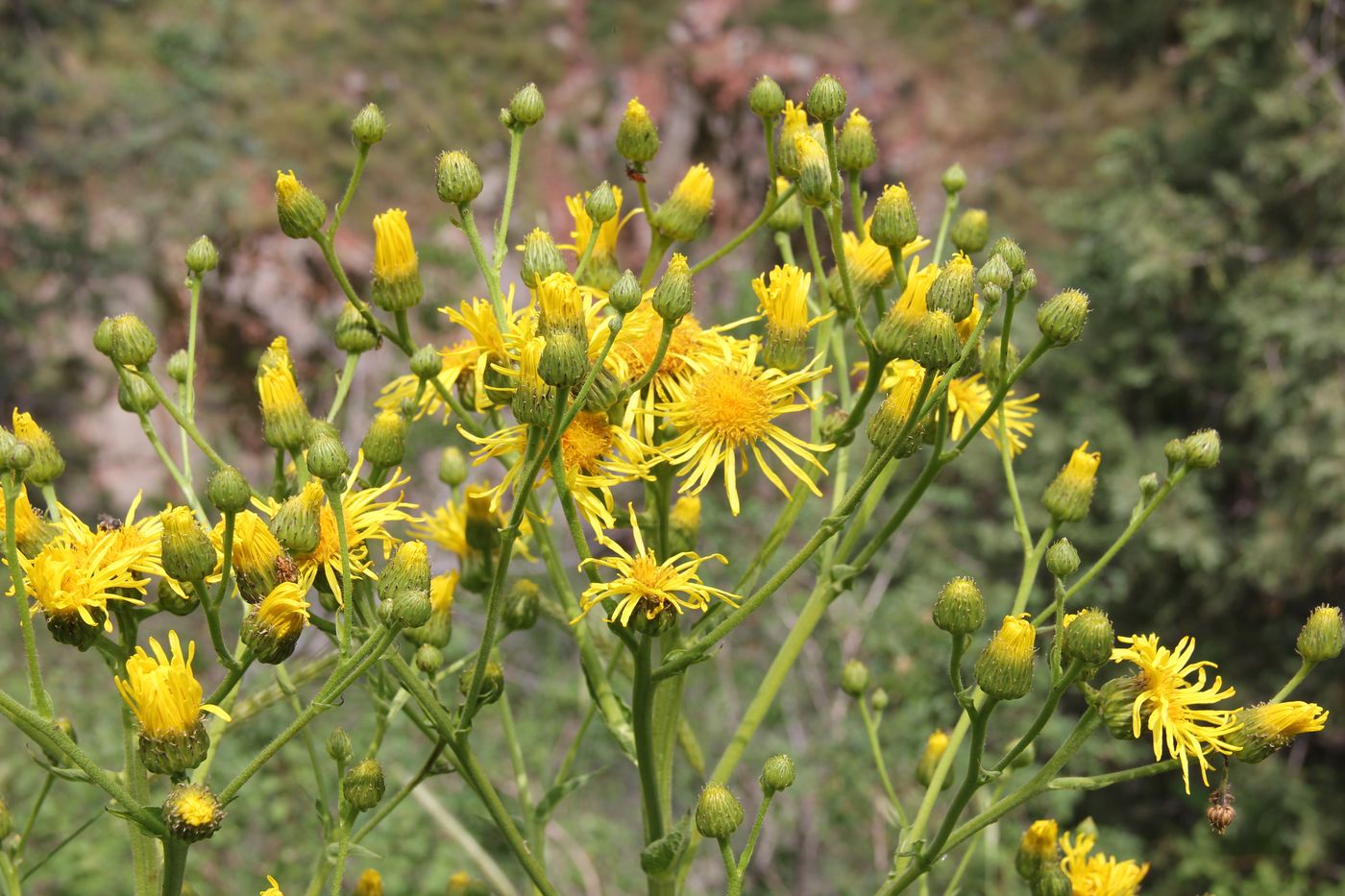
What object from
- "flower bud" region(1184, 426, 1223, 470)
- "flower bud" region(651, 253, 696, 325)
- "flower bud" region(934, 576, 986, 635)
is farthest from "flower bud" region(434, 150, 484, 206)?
"flower bud" region(1184, 426, 1223, 470)

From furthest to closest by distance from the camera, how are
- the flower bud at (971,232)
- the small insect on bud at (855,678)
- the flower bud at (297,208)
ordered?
the small insect on bud at (855,678) < the flower bud at (971,232) < the flower bud at (297,208)

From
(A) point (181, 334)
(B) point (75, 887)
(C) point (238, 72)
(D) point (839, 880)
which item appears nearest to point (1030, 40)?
(C) point (238, 72)

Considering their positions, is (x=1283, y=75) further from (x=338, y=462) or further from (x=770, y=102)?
(x=338, y=462)

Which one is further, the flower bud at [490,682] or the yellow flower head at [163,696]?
the flower bud at [490,682]

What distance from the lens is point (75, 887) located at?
3.31 metres

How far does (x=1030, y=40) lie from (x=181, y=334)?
19.6 feet

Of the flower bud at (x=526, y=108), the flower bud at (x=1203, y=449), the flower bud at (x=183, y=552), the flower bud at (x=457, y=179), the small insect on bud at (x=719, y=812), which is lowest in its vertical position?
the small insect on bud at (x=719, y=812)

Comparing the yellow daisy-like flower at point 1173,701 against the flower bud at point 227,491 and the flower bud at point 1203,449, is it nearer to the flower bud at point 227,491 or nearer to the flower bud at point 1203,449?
the flower bud at point 1203,449

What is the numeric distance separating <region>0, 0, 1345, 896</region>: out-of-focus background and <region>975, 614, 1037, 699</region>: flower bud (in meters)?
1.20

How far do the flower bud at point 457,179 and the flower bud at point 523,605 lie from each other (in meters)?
0.50

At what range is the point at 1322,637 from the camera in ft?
4.80

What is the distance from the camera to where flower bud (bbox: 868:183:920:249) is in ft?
4.85

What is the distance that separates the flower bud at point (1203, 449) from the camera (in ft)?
5.23

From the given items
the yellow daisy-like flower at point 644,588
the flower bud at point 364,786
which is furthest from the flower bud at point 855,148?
the flower bud at point 364,786
